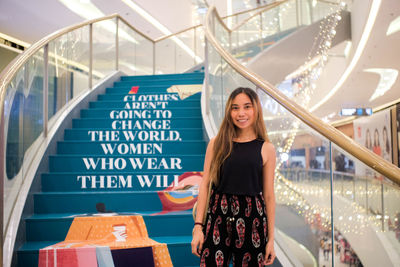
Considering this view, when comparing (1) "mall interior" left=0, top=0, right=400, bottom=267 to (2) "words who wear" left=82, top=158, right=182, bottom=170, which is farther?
(2) "words who wear" left=82, top=158, right=182, bottom=170

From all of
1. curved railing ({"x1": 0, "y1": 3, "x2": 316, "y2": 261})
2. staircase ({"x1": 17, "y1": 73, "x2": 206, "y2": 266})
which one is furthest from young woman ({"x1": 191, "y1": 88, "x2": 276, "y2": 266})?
curved railing ({"x1": 0, "y1": 3, "x2": 316, "y2": 261})

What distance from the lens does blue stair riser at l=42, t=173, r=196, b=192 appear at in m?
3.36

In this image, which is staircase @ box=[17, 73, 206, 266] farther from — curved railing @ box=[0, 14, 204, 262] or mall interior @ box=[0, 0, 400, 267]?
curved railing @ box=[0, 14, 204, 262]

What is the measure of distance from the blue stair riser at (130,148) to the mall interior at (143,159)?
0.01m

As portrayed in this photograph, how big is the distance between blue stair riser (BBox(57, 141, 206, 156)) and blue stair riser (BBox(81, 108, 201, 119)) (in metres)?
0.73

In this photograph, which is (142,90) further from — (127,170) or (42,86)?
(127,170)

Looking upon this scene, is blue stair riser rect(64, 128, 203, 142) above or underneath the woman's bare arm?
above

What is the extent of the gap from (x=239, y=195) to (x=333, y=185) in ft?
2.19

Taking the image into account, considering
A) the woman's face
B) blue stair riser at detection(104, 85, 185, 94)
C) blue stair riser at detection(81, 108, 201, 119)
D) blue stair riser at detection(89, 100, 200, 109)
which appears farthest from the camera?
blue stair riser at detection(104, 85, 185, 94)

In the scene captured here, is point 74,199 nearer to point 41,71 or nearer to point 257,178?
point 41,71

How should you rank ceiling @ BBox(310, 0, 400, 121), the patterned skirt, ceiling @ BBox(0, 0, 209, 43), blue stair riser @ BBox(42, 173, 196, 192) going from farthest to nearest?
ceiling @ BBox(0, 0, 209, 43)
ceiling @ BBox(310, 0, 400, 121)
blue stair riser @ BBox(42, 173, 196, 192)
the patterned skirt

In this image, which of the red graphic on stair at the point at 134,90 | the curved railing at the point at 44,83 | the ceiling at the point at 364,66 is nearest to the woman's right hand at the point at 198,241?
the curved railing at the point at 44,83

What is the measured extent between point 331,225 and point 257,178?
63 centimetres

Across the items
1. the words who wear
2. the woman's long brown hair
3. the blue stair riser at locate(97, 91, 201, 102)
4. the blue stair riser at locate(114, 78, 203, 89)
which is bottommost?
the words who wear
